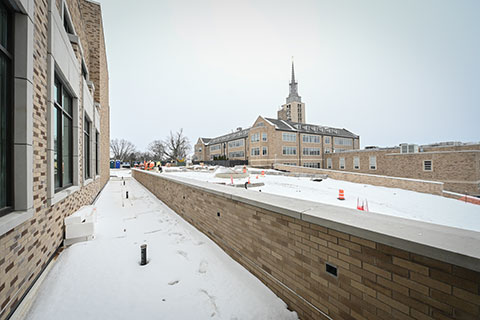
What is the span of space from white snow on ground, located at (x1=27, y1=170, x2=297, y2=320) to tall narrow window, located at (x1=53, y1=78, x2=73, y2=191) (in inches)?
75.3

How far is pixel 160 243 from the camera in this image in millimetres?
4852

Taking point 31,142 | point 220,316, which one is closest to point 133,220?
point 31,142

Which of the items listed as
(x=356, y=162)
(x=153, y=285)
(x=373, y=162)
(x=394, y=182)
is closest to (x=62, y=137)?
(x=153, y=285)

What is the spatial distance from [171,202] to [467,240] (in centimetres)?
819

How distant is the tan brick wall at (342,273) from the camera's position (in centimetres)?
153

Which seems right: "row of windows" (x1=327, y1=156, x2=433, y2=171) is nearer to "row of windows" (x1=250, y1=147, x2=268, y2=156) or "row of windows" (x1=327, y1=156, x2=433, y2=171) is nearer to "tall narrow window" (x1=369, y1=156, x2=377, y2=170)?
"tall narrow window" (x1=369, y1=156, x2=377, y2=170)

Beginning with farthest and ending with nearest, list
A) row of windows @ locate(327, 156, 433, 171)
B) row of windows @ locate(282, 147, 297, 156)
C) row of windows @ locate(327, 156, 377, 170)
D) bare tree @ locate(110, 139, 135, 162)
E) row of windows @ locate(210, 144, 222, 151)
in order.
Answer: bare tree @ locate(110, 139, 135, 162) < row of windows @ locate(210, 144, 222, 151) < row of windows @ locate(282, 147, 297, 156) < row of windows @ locate(327, 156, 377, 170) < row of windows @ locate(327, 156, 433, 171)

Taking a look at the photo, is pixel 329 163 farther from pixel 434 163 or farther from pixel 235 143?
pixel 235 143

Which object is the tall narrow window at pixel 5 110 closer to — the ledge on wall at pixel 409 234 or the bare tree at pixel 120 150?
the ledge on wall at pixel 409 234

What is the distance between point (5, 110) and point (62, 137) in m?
2.91

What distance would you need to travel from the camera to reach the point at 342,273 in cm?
216

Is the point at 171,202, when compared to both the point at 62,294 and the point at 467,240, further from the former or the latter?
the point at 467,240

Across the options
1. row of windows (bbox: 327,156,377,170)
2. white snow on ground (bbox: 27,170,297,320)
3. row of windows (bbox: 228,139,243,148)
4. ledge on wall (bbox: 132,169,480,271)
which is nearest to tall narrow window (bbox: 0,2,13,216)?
white snow on ground (bbox: 27,170,297,320)

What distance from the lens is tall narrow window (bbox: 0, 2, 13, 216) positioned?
2.61 meters
